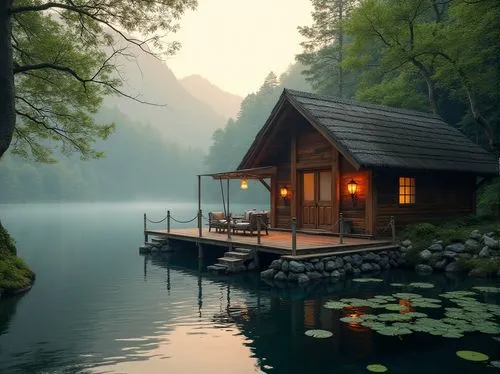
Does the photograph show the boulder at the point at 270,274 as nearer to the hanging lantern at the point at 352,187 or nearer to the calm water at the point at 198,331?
the calm water at the point at 198,331

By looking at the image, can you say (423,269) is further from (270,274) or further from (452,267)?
(270,274)

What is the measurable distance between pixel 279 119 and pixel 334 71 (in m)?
29.7

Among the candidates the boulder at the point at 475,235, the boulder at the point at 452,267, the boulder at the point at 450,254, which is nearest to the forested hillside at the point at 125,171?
the boulder at the point at 450,254

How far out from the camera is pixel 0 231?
16.1 metres

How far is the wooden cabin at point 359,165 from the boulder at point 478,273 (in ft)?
13.3

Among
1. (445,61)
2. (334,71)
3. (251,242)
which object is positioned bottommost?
(251,242)

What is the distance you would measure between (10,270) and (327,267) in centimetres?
1051

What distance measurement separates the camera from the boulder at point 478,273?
15664mm

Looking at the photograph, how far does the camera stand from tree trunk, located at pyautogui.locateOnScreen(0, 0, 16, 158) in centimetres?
1105

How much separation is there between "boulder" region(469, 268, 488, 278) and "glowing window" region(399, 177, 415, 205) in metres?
4.89

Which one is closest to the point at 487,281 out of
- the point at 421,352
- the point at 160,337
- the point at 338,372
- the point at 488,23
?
the point at 421,352

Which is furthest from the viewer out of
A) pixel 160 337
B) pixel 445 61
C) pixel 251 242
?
pixel 445 61

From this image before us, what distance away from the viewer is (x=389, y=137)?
20.5 metres

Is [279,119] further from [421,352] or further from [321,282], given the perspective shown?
[421,352]
